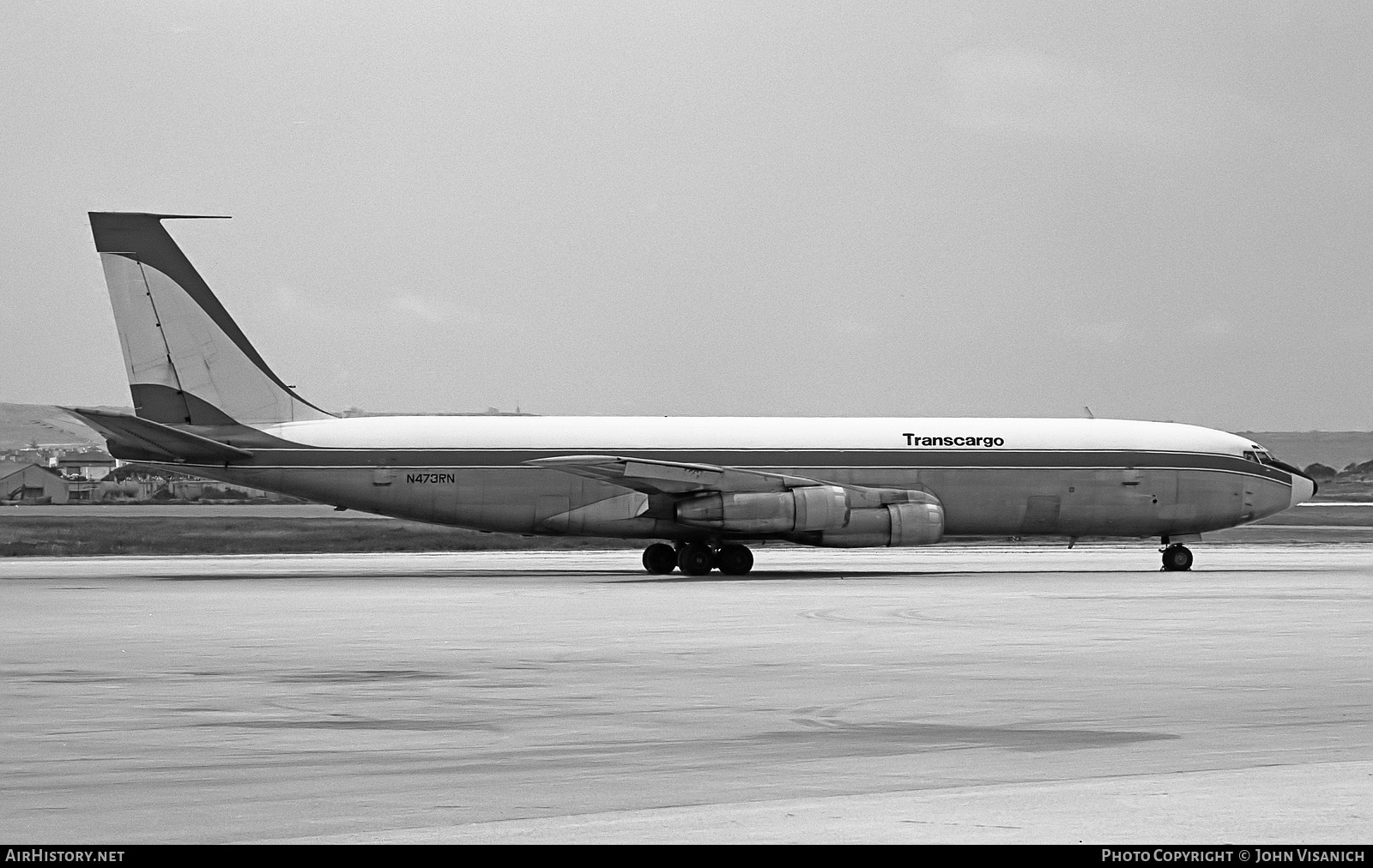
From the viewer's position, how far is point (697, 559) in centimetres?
4084

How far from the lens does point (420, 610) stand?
28.3 m

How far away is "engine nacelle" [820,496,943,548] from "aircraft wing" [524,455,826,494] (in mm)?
1405

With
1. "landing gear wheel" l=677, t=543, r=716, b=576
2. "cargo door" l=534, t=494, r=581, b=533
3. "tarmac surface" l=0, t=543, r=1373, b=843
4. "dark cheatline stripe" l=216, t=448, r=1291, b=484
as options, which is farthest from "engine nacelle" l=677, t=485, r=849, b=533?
"tarmac surface" l=0, t=543, r=1373, b=843

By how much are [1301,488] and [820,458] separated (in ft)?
46.3

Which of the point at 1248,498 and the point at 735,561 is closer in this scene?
the point at 735,561

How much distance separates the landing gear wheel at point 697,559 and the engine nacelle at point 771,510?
86cm

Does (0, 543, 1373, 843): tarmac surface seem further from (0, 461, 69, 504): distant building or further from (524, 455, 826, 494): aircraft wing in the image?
(0, 461, 69, 504): distant building

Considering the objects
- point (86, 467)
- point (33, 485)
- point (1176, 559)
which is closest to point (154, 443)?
point (1176, 559)

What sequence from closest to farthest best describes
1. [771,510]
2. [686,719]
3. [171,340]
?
[686,719] < [771,510] < [171,340]

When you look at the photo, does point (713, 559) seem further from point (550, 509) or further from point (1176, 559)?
point (1176, 559)

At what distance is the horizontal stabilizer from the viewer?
124 ft

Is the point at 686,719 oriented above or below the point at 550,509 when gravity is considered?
below
